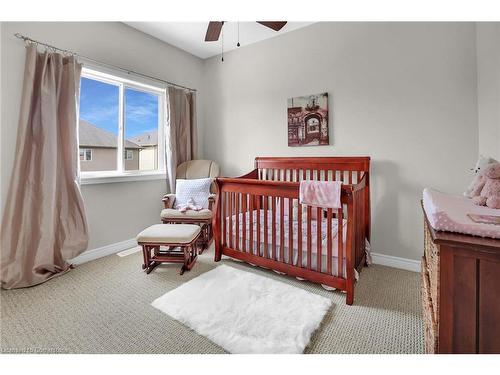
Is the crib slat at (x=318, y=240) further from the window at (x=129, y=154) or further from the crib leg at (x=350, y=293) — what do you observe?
the window at (x=129, y=154)

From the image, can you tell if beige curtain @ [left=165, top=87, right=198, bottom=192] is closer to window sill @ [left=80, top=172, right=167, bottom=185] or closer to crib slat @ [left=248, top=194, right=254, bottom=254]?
window sill @ [left=80, top=172, right=167, bottom=185]

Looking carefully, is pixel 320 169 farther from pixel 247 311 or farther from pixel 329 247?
pixel 247 311

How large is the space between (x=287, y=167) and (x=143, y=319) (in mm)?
2032

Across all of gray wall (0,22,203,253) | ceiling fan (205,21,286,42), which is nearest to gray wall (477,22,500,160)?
ceiling fan (205,21,286,42)

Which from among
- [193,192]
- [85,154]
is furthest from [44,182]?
[193,192]

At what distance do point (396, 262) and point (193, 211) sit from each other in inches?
85.0

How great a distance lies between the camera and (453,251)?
Answer: 841mm

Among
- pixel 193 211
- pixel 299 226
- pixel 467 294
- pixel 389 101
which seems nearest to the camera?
pixel 467 294

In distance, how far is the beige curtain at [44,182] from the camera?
1973mm

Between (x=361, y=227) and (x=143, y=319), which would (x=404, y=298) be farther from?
(x=143, y=319)

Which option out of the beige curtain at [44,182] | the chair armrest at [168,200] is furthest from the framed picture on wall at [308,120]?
the beige curtain at [44,182]

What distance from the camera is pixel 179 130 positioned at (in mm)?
3359

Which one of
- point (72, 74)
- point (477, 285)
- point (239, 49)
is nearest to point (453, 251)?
point (477, 285)

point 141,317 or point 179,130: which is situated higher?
point 179,130
